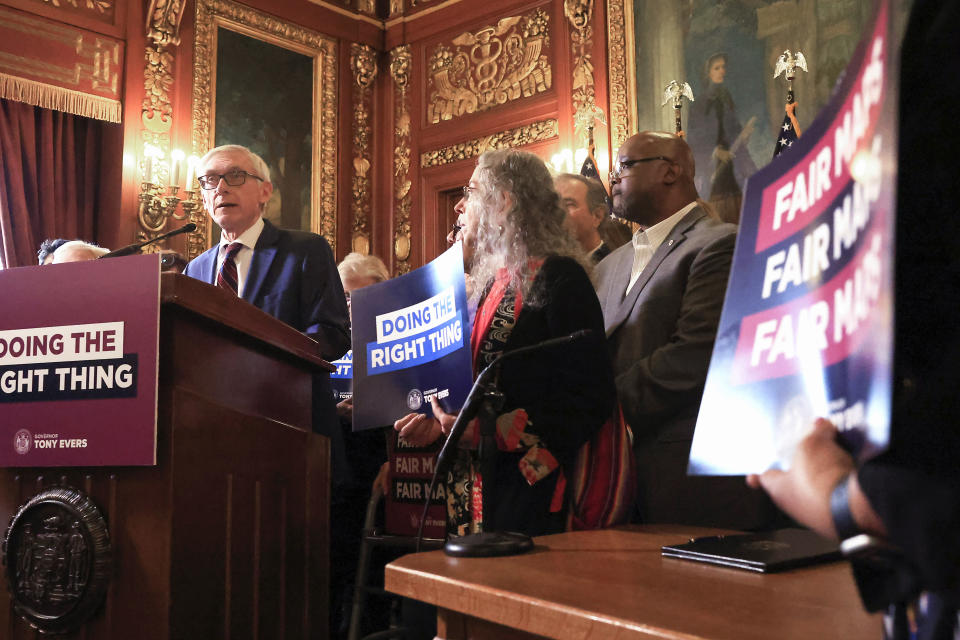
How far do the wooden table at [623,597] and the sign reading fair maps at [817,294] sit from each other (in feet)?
0.55

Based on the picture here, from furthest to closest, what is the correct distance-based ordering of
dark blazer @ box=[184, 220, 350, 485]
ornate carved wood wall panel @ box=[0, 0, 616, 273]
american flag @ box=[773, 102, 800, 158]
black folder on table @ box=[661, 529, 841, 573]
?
ornate carved wood wall panel @ box=[0, 0, 616, 273] → american flag @ box=[773, 102, 800, 158] → dark blazer @ box=[184, 220, 350, 485] → black folder on table @ box=[661, 529, 841, 573]

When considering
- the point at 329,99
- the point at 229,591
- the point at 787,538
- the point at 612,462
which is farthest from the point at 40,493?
the point at 329,99

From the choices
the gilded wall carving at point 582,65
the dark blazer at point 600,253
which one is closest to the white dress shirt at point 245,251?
the dark blazer at point 600,253

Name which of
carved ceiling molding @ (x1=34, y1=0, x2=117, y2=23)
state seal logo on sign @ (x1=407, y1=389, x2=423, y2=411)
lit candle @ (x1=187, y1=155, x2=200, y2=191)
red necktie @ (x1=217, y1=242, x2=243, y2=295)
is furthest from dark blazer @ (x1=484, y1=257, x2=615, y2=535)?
carved ceiling molding @ (x1=34, y1=0, x2=117, y2=23)

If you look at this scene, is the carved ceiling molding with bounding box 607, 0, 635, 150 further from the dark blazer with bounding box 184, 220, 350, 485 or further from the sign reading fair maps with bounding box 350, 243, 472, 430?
the sign reading fair maps with bounding box 350, 243, 472, 430

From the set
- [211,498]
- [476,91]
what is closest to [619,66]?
[476,91]

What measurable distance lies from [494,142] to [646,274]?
4428 millimetres

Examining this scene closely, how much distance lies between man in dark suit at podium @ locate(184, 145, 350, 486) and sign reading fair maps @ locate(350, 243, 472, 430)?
0.47 meters

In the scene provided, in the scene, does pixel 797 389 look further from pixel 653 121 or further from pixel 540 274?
A: pixel 653 121

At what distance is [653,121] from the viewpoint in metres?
5.62

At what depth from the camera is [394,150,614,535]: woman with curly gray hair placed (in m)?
1.62

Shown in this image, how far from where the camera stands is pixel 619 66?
5.86m

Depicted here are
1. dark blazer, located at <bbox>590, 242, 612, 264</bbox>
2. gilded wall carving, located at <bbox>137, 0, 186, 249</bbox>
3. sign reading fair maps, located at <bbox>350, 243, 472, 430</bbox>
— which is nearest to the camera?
sign reading fair maps, located at <bbox>350, 243, 472, 430</bbox>

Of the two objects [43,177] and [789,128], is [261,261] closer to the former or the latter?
[789,128]
